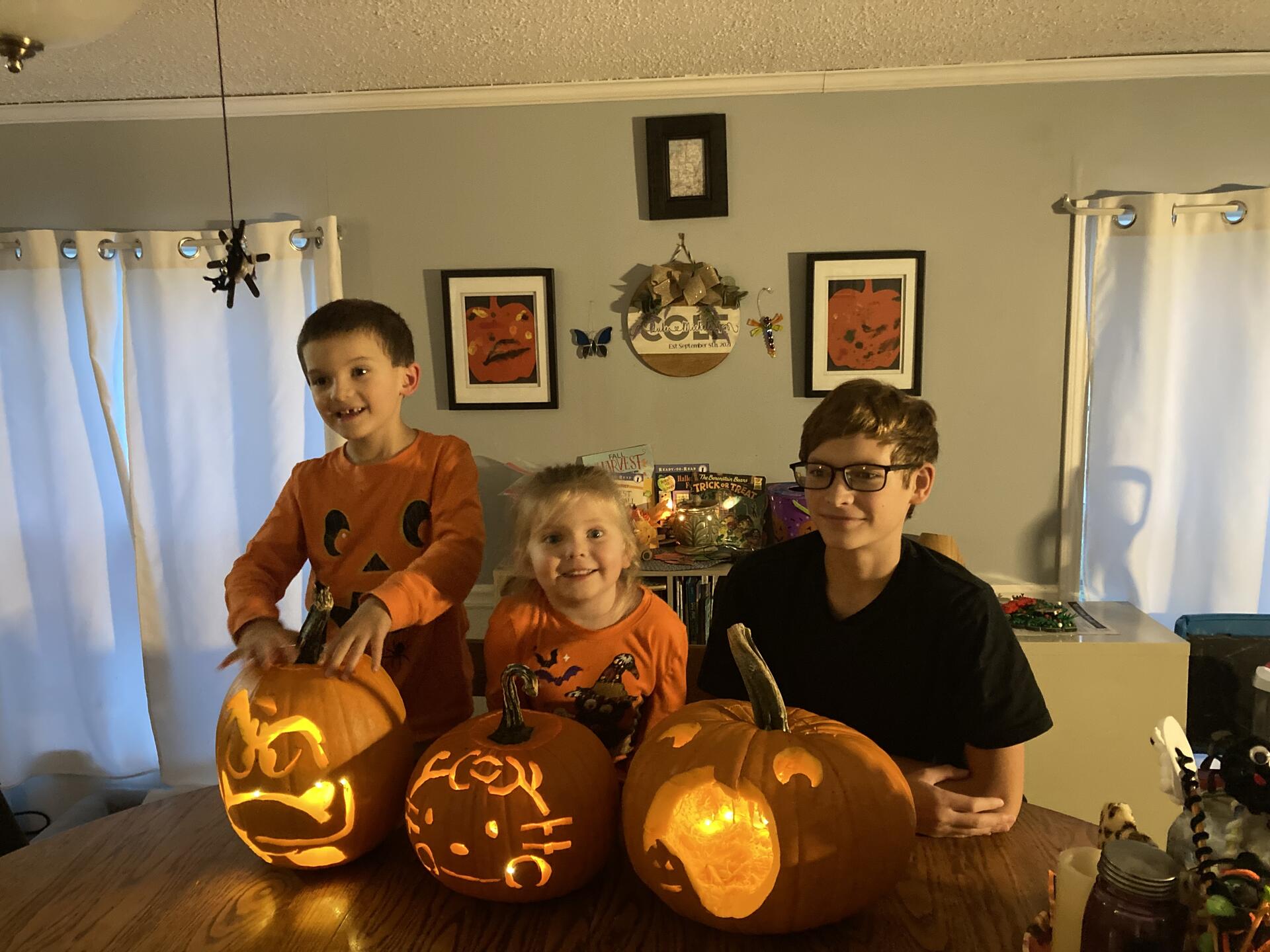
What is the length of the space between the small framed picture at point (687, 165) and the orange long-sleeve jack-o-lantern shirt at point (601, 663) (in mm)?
1553

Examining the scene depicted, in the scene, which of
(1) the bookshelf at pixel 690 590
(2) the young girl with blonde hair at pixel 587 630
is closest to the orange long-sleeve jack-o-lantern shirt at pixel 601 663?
(2) the young girl with blonde hair at pixel 587 630

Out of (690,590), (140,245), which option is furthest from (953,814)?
(140,245)

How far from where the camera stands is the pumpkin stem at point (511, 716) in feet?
2.59

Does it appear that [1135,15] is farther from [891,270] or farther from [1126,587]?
[1126,587]

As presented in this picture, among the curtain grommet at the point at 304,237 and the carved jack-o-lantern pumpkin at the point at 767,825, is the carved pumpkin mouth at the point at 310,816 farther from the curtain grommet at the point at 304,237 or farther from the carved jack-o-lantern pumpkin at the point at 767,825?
the curtain grommet at the point at 304,237

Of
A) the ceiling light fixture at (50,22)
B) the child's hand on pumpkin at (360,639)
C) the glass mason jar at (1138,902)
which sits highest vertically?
the ceiling light fixture at (50,22)

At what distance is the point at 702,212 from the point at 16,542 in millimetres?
2368

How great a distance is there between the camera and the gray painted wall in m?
2.23

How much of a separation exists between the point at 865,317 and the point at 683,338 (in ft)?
1.76

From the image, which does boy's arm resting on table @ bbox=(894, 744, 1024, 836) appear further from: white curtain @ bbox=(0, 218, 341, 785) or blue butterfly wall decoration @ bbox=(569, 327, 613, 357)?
white curtain @ bbox=(0, 218, 341, 785)

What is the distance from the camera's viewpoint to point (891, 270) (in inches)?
90.4

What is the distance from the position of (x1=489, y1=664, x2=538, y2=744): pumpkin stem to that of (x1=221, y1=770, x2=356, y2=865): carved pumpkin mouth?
16 cm

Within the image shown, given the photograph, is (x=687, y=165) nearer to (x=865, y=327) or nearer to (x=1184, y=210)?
(x=865, y=327)

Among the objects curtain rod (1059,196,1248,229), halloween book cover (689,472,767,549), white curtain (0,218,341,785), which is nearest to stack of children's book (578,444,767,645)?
halloween book cover (689,472,767,549)
